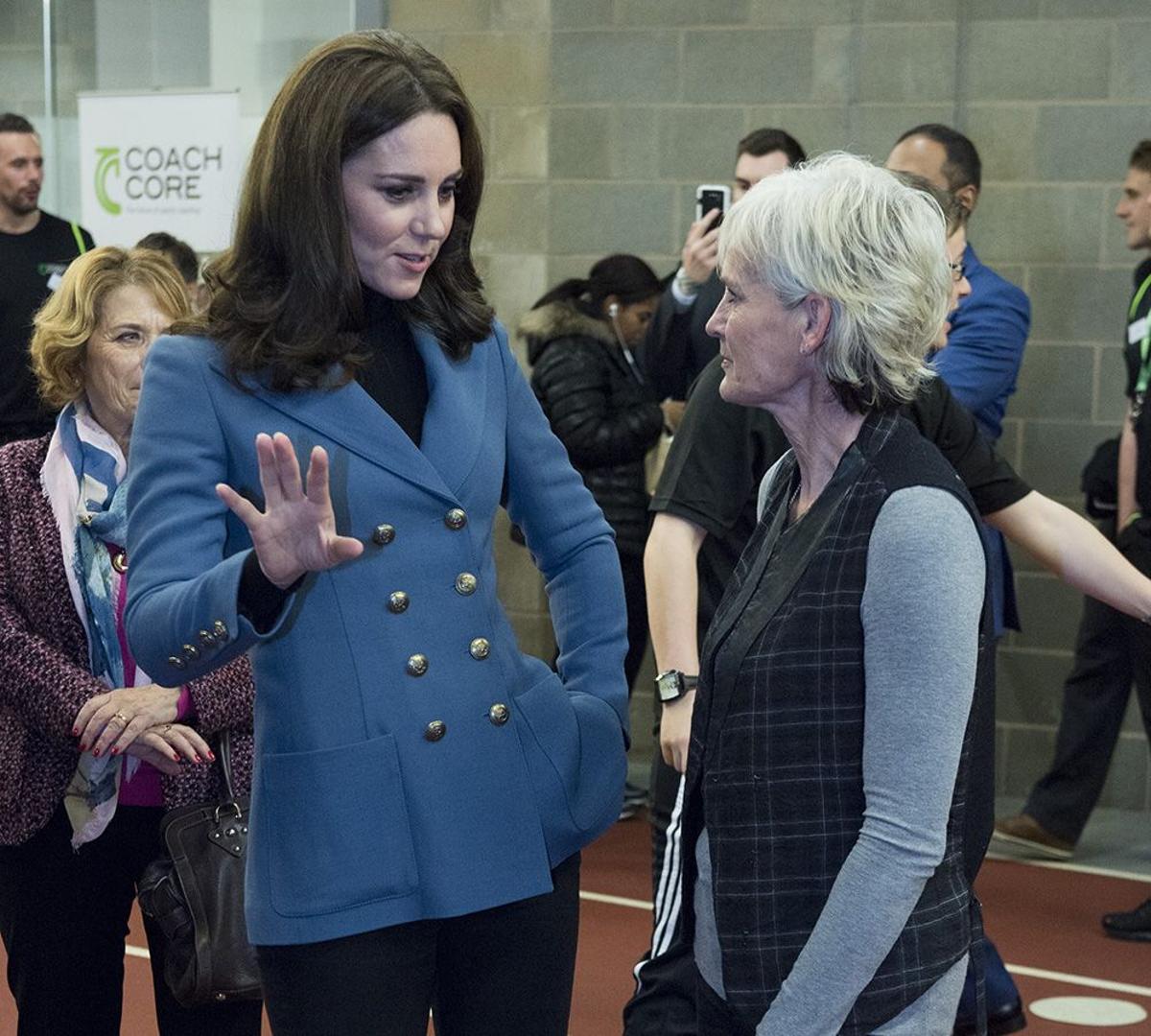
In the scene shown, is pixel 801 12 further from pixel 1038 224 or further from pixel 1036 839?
pixel 1036 839

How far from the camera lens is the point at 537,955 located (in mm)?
2111

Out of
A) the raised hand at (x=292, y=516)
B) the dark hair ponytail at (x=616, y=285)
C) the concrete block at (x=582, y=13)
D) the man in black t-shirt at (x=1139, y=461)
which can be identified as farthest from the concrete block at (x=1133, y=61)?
the raised hand at (x=292, y=516)

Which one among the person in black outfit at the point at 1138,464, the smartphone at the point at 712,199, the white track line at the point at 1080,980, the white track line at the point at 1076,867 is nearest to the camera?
the white track line at the point at 1080,980

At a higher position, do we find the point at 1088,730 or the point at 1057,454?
the point at 1057,454

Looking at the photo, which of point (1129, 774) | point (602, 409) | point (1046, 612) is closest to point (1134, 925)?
point (1129, 774)

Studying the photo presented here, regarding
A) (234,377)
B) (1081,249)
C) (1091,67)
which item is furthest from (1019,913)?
(234,377)

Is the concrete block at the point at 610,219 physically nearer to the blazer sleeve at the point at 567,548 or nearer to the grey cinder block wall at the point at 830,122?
the grey cinder block wall at the point at 830,122

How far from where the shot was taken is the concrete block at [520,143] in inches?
275

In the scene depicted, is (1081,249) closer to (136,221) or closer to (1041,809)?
(1041,809)

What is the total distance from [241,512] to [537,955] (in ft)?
2.05

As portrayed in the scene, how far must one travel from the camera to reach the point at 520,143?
7.02 m

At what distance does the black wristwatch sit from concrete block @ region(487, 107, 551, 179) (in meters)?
4.31

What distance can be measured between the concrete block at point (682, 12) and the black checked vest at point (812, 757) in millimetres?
5006

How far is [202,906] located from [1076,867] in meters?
3.63
